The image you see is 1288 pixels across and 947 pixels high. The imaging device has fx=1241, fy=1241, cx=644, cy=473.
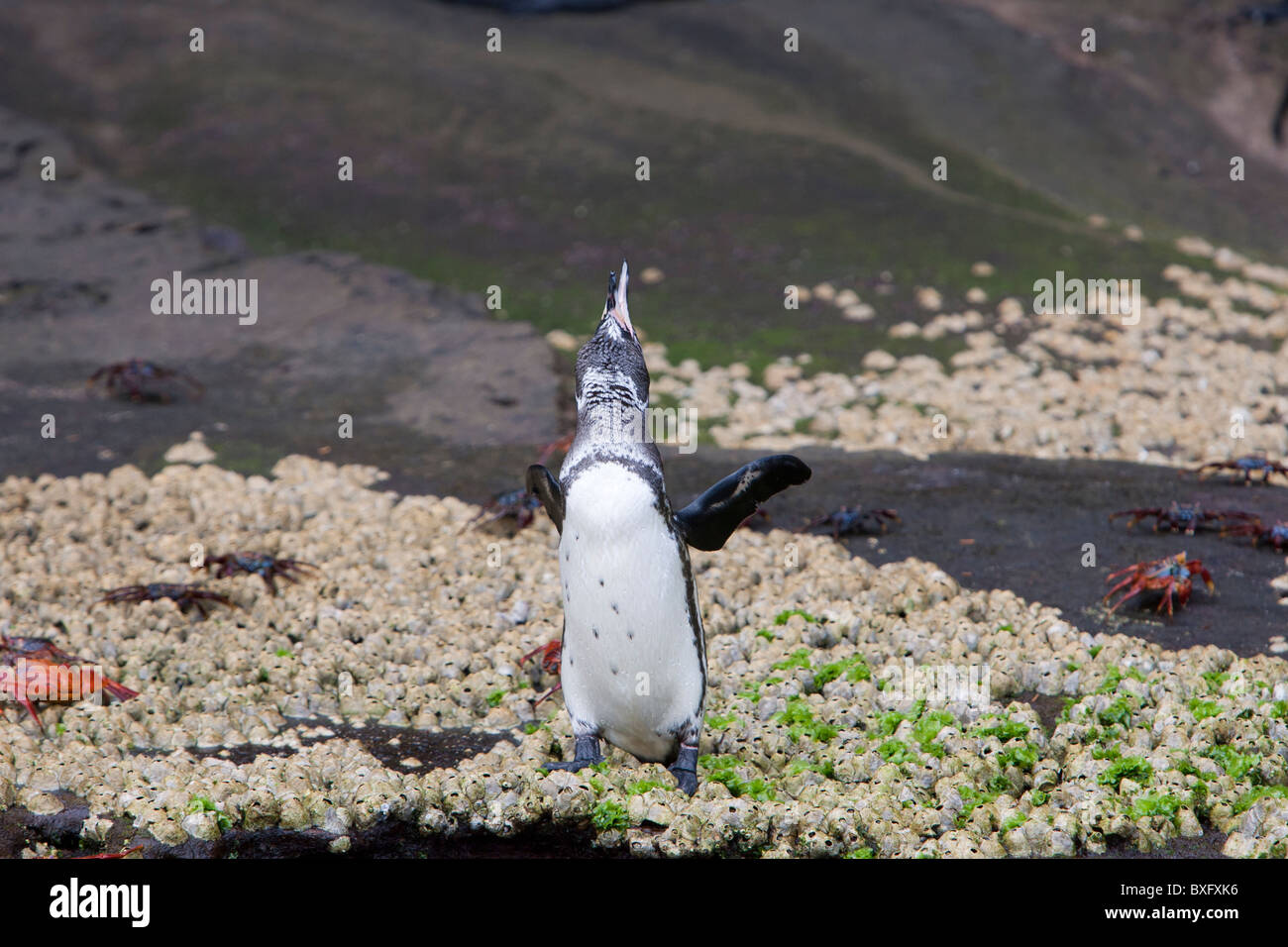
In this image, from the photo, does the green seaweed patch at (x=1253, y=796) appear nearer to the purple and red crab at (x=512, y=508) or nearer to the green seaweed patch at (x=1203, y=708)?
the green seaweed patch at (x=1203, y=708)

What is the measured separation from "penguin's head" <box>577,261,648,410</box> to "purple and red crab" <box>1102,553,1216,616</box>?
2.86 meters

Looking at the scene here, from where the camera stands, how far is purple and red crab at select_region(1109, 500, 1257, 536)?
6574mm

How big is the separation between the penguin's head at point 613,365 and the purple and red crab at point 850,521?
2.88 metres

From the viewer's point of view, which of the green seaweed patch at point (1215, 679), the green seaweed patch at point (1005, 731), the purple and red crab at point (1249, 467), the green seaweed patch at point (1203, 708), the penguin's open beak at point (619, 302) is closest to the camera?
the penguin's open beak at point (619, 302)

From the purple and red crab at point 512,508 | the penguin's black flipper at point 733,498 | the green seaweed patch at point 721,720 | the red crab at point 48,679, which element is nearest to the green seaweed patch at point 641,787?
the green seaweed patch at point 721,720

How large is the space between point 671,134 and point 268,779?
10.9 m

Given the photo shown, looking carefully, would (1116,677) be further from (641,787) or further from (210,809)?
(210,809)

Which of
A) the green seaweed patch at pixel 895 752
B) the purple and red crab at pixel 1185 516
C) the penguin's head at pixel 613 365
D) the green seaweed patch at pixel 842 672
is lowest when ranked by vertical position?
the green seaweed patch at pixel 895 752

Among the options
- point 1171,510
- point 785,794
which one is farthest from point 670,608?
point 1171,510

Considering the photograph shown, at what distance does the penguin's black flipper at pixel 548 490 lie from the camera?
420cm

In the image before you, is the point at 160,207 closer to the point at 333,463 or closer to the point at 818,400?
the point at 333,463

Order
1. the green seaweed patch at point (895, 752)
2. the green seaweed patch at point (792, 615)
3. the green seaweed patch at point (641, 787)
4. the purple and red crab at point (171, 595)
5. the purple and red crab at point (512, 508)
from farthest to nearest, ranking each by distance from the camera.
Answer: the purple and red crab at point (512, 508)
the purple and red crab at point (171, 595)
the green seaweed patch at point (792, 615)
the green seaweed patch at point (895, 752)
the green seaweed patch at point (641, 787)

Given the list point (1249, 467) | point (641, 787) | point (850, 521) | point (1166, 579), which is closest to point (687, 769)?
point (641, 787)

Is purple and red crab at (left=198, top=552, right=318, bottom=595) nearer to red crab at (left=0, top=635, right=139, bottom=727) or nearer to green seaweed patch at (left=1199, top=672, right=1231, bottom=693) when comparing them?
red crab at (left=0, top=635, right=139, bottom=727)
